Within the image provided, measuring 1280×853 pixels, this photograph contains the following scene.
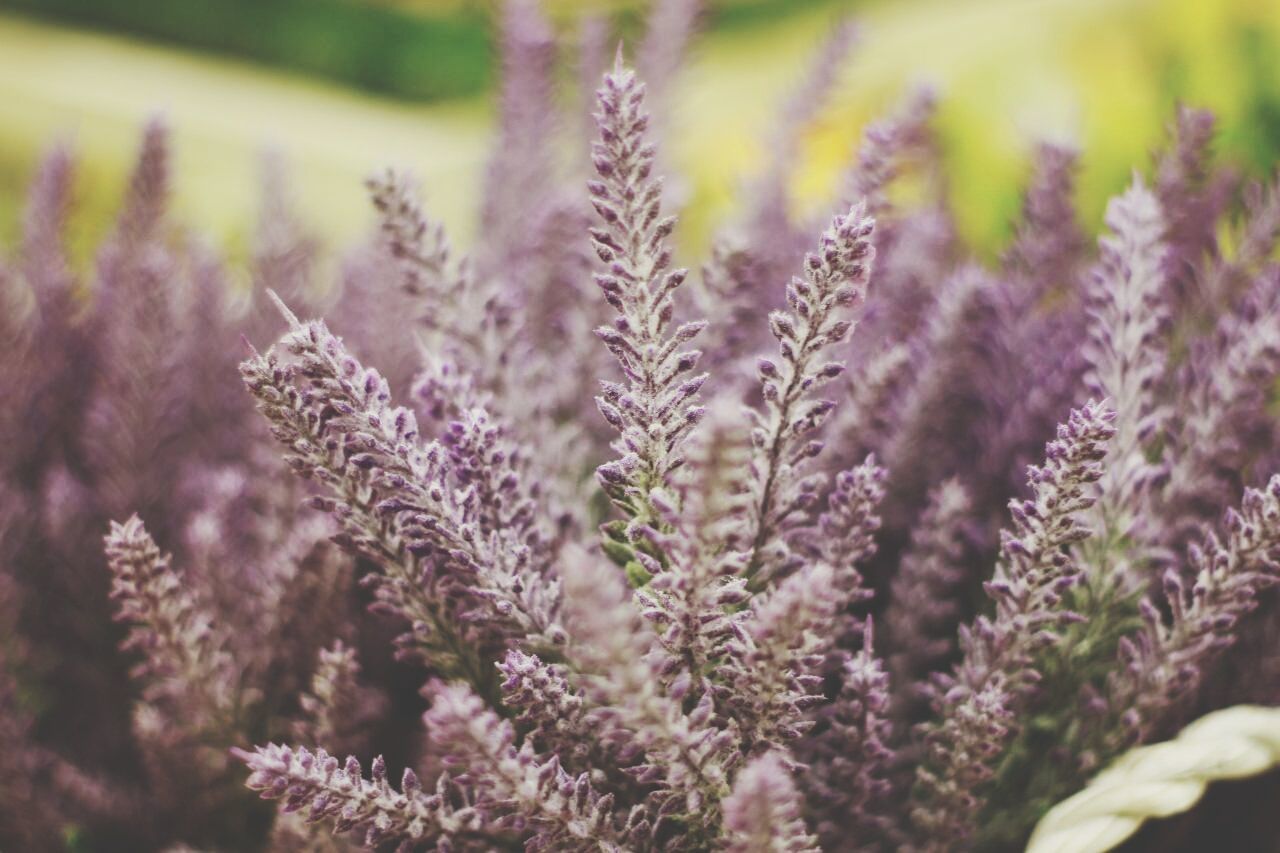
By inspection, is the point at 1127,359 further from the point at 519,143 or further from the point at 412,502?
the point at 519,143

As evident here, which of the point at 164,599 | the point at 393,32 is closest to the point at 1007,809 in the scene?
the point at 164,599

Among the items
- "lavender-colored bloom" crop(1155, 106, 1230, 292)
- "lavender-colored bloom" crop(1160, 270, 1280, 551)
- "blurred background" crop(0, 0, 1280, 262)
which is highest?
"blurred background" crop(0, 0, 1280, 262)

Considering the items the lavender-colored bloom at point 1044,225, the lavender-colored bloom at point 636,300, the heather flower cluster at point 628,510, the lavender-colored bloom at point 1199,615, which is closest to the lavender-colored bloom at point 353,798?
the heather flower cluster at point 628,510

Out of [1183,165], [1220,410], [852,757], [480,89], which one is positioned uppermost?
[480,89]

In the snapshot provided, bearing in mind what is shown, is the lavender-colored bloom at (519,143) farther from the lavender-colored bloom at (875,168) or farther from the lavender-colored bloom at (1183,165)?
the lavender-colored bloom at (1183,165)

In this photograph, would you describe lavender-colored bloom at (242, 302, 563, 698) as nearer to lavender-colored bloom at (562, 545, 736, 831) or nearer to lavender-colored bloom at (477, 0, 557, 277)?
lavender-colored bloom at (562, 545, 736, 831)

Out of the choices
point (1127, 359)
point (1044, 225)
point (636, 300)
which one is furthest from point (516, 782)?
point (1044, 225)

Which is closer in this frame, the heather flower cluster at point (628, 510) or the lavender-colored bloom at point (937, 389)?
the heather flower cluster at point (628, 510)

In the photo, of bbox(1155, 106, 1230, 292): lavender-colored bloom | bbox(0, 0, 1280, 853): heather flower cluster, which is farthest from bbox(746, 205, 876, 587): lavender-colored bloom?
bbox(1155, 106, 1230, 292): lavender-colored bloom
